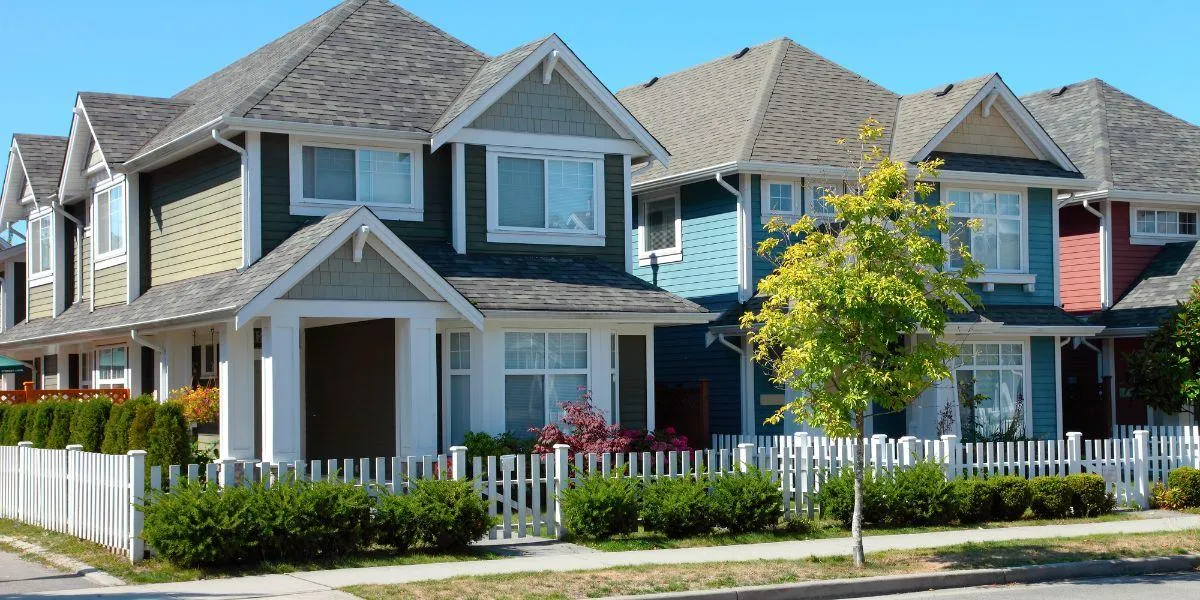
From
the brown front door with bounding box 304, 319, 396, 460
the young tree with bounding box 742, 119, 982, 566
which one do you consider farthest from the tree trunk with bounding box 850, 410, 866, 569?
the brown front door with bounding box 304, 319, 396, 460

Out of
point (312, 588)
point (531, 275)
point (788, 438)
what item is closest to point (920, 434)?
point (788, 438)

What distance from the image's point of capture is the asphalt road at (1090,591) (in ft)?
43.2

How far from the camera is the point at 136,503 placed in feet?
46.1

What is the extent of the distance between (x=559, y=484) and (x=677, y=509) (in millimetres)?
1452

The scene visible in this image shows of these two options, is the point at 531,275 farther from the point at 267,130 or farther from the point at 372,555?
the point at 372,555

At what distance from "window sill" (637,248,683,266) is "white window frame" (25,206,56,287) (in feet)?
39.5

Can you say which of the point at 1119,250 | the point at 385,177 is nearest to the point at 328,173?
the point at 385,177

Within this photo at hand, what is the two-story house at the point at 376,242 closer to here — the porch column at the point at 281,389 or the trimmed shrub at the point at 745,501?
the porch column at the point at 281,389

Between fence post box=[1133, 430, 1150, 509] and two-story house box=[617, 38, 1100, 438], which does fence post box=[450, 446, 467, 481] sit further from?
fence post box=[1133, 430, 1150, 509]

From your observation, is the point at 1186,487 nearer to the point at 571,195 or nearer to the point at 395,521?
the point at 571,195

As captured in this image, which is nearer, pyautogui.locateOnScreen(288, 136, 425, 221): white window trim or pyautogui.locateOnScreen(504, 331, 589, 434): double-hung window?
pyautogui.locateOnScreen(504, 331, 589, 434): double-hung window

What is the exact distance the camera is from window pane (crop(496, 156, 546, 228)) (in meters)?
22.7

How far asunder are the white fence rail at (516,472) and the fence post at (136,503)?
1 cm

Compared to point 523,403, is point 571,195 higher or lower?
higher
